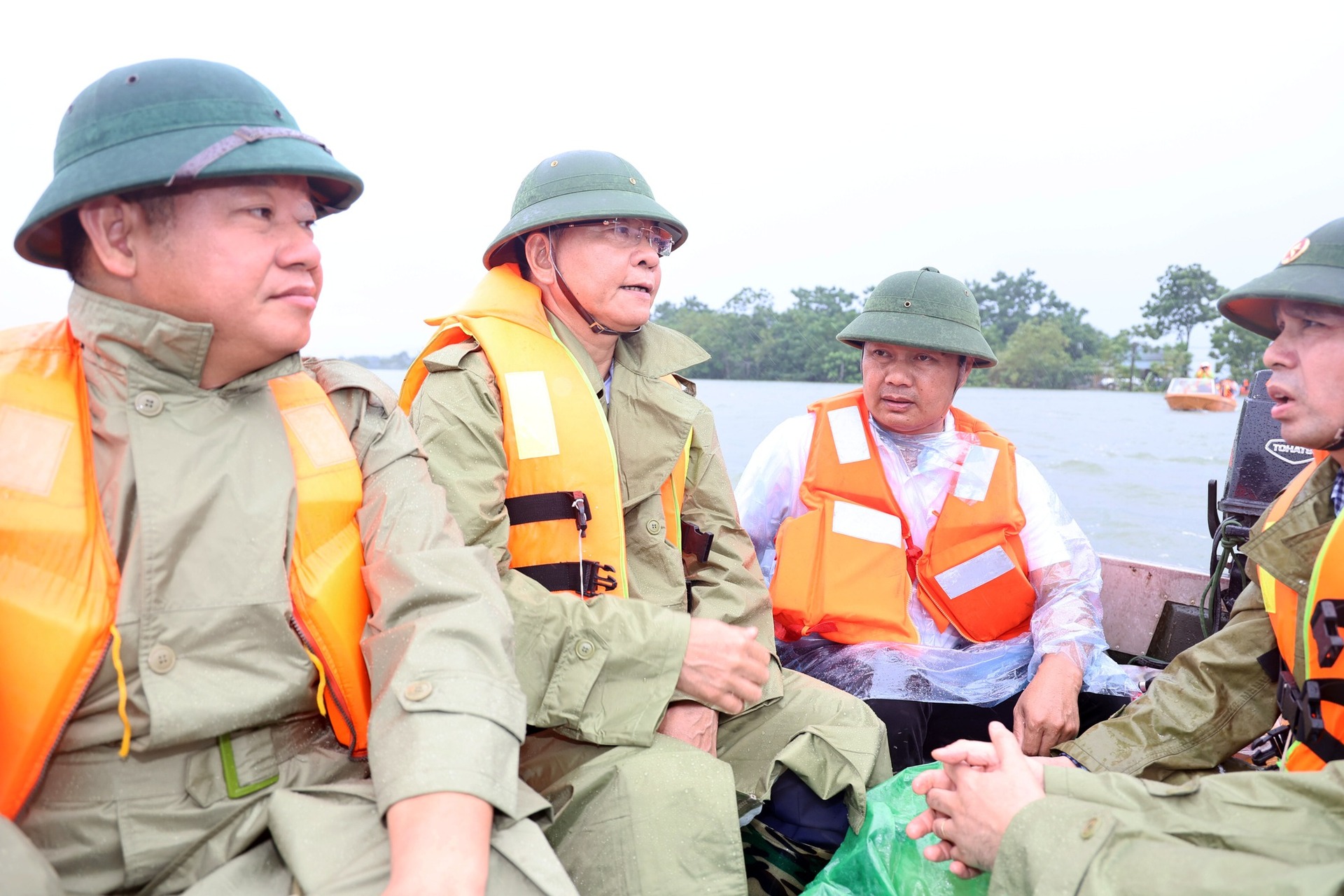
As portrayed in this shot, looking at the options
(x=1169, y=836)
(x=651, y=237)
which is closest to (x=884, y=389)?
(x=651, y=237)

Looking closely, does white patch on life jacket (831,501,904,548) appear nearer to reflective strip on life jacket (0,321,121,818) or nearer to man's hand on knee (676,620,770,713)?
man's hand on knee (676,620,770,713)

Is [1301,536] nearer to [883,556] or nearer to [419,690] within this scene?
[883,556]

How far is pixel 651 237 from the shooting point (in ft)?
7.89

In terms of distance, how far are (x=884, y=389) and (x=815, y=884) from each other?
1.78m

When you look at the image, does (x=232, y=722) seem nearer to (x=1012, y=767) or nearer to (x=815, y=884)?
(x=815, y=884)

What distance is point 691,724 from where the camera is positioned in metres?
2.02

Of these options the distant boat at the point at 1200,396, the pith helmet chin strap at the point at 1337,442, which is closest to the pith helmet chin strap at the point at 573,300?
the pith helmet chin strap at the point at 1337,442

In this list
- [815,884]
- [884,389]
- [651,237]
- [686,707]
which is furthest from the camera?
[884,389]

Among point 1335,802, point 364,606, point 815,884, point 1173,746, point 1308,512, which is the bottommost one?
point 815,884

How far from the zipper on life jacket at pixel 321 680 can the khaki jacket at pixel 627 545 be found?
458 mm

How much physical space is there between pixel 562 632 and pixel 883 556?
140cm

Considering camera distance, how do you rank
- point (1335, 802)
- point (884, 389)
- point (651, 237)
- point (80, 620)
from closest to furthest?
point (80, 620) → point (1335, 802) → point (651, 237) → point (884, 389)

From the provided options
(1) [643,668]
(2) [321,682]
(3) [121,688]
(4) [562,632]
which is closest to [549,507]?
(4) [562,632]

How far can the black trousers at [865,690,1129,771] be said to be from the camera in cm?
256
